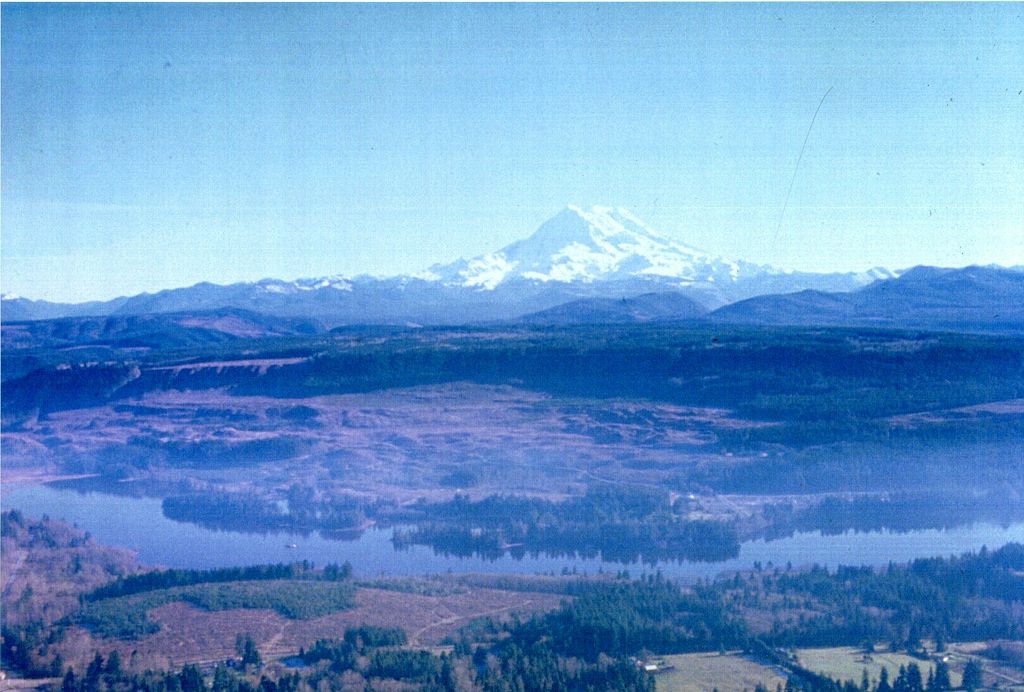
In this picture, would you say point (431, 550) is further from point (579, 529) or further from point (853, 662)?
point (853, 662)

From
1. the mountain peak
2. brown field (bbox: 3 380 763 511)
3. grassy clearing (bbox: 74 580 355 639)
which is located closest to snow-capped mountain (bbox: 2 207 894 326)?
the mountain peak

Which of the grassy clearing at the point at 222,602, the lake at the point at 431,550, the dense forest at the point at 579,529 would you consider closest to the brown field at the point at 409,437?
the dense forest at the point at 579,529

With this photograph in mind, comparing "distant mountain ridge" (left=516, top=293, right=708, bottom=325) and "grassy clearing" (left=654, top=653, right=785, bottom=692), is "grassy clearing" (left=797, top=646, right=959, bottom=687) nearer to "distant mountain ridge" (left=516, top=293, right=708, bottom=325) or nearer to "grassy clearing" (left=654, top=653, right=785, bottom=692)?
"grassy clearing" (left=654, top=653, right=785, bottom=692)

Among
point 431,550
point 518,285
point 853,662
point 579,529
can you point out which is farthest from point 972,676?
point 518,285

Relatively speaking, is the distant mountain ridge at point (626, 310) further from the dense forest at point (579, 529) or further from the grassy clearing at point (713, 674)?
the grassy clearing at point (713, 674)

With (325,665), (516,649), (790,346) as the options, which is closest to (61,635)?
(325,665)

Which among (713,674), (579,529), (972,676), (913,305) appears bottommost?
(713,674)
